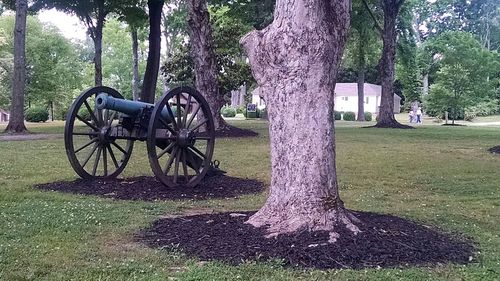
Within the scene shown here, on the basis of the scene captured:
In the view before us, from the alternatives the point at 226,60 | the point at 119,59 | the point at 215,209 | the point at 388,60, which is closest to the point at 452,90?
the point at 388,60

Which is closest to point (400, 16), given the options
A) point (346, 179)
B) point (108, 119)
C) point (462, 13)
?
point (346, 179)

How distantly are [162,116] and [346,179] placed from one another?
12.8ft

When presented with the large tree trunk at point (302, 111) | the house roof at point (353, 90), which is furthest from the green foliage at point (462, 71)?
the house roof at point (353, 90)

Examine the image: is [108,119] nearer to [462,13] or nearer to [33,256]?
[33,256]

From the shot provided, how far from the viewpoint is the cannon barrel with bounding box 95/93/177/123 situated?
8555 mm

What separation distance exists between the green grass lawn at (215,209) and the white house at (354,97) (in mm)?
60573

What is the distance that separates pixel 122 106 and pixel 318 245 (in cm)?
489

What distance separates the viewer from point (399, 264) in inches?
183

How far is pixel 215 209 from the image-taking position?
24.9 feet

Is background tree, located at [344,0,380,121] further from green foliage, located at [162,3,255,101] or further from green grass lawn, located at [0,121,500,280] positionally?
green grass lawn, located at [0,121,500,280]

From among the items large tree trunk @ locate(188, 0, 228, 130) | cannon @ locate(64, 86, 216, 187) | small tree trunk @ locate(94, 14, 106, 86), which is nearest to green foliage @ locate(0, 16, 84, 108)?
small tree trunk @ locate(94, 14, 106, 86)

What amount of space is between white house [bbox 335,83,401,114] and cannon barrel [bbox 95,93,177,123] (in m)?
68.1

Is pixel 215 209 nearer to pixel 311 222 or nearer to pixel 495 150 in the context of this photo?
pixel 311 222

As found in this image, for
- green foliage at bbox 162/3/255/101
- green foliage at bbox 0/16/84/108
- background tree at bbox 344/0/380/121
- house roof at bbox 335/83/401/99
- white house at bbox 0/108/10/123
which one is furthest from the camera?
house roof at bbox 335/83/401/99
